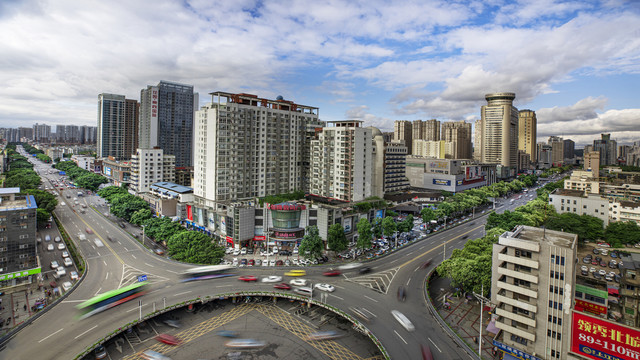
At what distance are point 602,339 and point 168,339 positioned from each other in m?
41.4

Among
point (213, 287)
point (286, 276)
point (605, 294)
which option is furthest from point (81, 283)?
point (605, 294)

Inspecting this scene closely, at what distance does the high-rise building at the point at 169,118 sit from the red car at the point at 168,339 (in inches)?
4664

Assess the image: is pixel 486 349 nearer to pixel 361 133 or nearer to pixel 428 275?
Result: pixel 428 275

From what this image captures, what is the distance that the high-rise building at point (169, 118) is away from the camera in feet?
451

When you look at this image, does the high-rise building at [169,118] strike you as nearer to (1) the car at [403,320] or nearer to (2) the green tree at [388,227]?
(2) the green tree at [388,227]

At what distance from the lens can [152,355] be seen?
32625 millimetres

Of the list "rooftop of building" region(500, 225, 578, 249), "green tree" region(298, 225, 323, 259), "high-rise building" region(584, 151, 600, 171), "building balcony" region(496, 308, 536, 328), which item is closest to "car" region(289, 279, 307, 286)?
"green tree" region(298, 225, 323, 259)

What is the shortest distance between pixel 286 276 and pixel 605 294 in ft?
128

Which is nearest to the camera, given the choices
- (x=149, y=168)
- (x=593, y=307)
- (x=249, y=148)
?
(x=593, y=307)

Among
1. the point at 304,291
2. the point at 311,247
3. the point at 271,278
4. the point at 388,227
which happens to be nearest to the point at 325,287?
the point at 304,291

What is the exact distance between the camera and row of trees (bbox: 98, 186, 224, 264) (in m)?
52.6

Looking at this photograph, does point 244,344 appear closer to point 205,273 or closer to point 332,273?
point 205,273

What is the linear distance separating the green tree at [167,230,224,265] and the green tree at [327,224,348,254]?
63.7 ft

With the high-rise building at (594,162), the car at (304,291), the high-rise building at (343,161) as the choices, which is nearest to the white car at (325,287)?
the car at (304,291)
